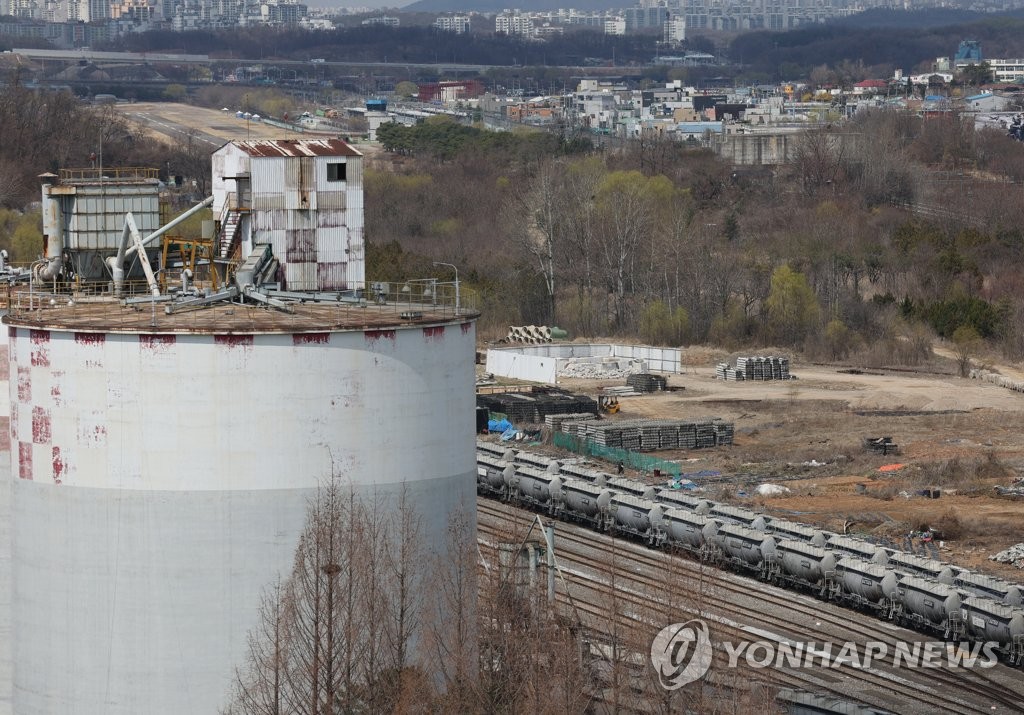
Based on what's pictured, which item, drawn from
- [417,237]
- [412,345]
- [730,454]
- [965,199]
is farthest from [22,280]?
[965,199]

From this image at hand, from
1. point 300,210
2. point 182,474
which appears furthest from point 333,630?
point 300,210

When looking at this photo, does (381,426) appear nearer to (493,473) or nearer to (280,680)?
(280,680)

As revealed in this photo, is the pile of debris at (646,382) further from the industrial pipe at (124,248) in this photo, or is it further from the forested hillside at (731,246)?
the industrial pipe at (124,248)

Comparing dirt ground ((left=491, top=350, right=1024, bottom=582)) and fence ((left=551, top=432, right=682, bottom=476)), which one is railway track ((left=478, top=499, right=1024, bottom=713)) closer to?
dirt ground ((left=491, top=350, right=1024, bottom=582))

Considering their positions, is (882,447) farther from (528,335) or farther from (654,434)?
(528,335)

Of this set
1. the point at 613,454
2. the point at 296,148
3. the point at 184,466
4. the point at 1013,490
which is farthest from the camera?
the point at 613,454

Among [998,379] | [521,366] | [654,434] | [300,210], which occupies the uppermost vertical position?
[300,210]
